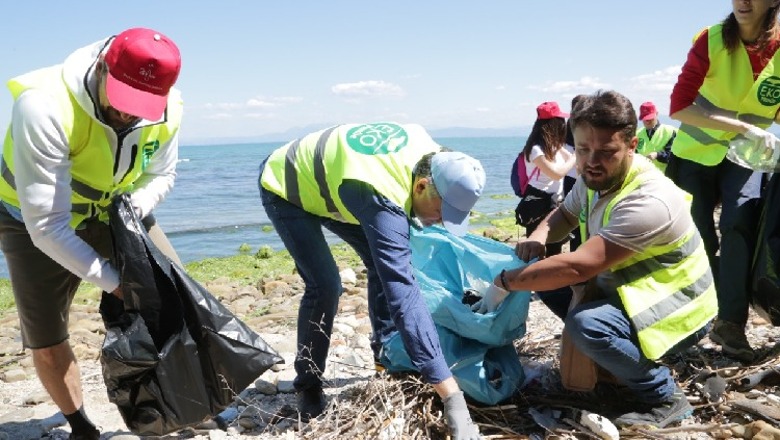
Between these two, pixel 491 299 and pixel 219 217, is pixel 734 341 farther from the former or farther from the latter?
pixel 219 217

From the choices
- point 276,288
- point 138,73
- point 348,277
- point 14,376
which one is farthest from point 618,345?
point 276,288

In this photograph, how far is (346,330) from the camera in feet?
15.5

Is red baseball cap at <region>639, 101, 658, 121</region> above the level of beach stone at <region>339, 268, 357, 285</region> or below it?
above

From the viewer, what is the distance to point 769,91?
11.1 ft

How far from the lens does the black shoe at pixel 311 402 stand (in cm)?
324

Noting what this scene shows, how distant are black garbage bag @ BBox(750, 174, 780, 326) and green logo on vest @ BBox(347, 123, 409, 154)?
182cm

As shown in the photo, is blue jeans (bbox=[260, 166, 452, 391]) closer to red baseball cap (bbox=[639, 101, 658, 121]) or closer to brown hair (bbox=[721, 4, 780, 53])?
brown hair (bbox=[721, 4, 780, 53])

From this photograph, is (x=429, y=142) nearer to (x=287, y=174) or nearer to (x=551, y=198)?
(x=287, y=174)

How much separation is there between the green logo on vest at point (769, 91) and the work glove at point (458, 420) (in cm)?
213

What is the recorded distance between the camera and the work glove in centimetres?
256

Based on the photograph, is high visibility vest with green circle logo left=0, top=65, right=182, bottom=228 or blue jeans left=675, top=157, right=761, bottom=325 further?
blue jeans left=675, top=157, right=761, bottom=325

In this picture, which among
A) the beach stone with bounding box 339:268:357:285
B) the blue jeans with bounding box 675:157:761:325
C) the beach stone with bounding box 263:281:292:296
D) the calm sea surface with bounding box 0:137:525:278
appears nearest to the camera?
the blue jeans with bounding box 675:157:761:325

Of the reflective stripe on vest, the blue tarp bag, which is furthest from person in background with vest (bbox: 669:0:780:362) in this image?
the reflective stripe on vest

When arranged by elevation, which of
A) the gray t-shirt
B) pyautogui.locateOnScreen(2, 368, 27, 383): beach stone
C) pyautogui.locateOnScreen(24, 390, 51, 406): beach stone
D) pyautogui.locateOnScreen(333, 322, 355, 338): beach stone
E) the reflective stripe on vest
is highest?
the reflective stripe on vest
